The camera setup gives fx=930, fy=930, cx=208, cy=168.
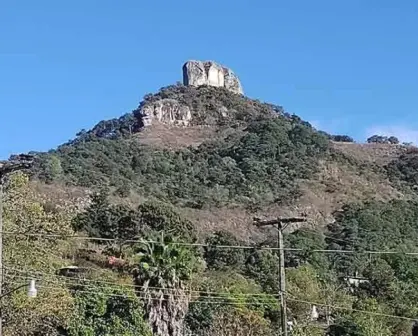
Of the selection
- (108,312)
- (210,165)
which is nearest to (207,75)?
(210,165)

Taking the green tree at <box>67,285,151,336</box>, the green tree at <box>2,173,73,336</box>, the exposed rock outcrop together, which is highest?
the exposed rock outcrop

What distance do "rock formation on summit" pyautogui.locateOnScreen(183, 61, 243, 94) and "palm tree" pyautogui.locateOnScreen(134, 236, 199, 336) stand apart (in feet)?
327

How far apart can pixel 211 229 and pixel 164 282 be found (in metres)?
38.7

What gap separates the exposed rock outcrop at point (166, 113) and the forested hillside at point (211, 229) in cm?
134

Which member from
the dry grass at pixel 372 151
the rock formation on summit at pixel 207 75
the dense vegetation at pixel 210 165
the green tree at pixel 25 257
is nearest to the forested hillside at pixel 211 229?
the green tree at pixel 25 257

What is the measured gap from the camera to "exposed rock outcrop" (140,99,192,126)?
13162 centimetres

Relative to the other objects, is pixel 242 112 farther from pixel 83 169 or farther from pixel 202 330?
pixel 202 330

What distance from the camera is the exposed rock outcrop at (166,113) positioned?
132 meters

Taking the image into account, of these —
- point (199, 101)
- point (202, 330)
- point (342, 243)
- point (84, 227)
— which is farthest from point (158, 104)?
point (202, 330)

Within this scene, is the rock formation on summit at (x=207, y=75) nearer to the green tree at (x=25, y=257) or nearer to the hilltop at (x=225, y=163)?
the hilltop at (x=225, y=163)

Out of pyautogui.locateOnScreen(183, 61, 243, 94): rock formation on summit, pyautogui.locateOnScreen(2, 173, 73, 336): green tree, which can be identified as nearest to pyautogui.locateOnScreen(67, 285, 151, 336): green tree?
pyautogui.locateOnScreen(2, 173, 73, 336): green tree

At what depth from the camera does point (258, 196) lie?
325 feet

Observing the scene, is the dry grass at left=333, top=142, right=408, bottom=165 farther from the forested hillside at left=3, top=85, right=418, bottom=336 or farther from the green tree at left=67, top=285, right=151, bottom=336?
the green tree at left=67, top=285, right=151, bottom=336

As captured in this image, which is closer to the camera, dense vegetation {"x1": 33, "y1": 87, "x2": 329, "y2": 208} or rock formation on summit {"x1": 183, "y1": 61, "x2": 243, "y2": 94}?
dense vegetation {"x1": 33, "y1": 87, "x2": 329, "y2": 208}
